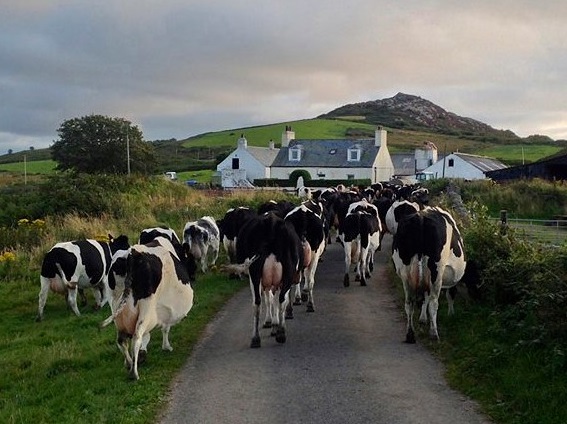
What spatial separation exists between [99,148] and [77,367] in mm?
58076

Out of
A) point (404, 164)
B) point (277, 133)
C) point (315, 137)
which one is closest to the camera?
point (404, 164)

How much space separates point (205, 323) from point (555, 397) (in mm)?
6872

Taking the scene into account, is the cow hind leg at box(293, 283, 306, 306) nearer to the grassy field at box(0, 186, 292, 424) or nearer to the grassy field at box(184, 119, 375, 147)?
the grassy field at box(0, 186, 292, 424)

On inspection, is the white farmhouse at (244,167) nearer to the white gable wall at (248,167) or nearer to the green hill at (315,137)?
the white gable wall at (248,167)

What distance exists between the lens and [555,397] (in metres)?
7.33

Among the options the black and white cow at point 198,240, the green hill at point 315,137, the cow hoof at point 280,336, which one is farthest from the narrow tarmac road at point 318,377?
the green hill at point 315,137

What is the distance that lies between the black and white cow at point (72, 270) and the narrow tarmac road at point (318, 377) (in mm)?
3317

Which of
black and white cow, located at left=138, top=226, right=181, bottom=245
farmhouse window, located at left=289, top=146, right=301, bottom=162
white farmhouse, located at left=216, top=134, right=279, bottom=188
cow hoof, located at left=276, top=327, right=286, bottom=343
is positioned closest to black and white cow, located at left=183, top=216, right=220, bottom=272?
black and white cow, located at left=138, top=226, right=181, bottom=245

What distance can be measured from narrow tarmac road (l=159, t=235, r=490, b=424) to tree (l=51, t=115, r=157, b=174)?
53.6 metres

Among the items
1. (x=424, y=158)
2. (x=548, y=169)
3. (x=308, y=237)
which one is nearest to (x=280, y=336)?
(x=308, y=237)

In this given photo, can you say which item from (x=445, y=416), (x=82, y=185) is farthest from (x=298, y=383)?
(x=82, y=185)

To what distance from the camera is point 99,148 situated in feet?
213

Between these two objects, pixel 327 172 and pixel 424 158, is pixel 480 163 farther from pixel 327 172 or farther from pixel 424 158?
pixel 327 172

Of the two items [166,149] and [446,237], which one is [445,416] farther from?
[166,149]
